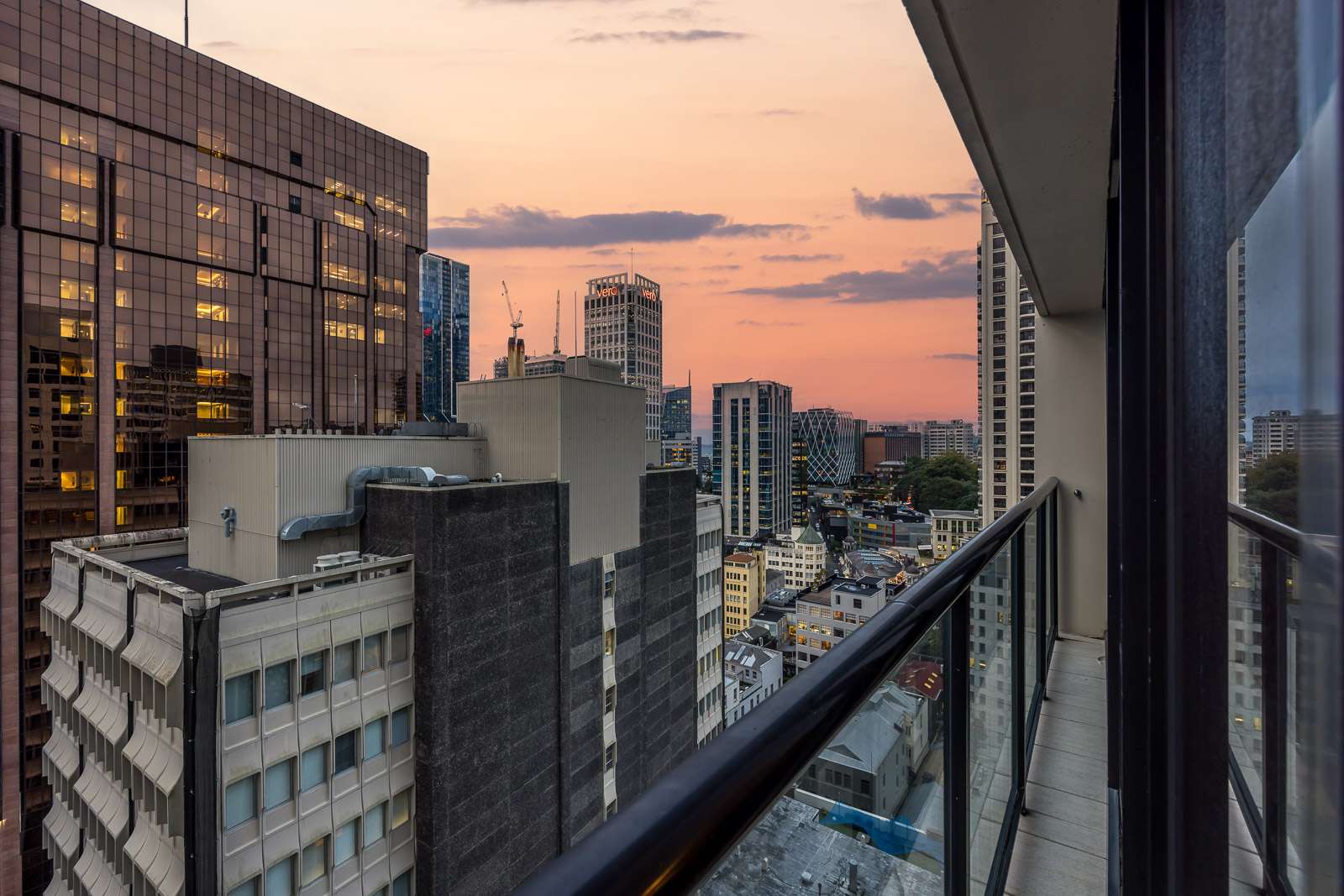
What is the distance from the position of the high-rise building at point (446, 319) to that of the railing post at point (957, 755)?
6933 centimetres

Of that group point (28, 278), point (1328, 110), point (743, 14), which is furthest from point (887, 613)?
point (28, 278)

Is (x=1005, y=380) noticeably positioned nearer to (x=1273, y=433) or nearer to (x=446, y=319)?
(x=1273, y=433)

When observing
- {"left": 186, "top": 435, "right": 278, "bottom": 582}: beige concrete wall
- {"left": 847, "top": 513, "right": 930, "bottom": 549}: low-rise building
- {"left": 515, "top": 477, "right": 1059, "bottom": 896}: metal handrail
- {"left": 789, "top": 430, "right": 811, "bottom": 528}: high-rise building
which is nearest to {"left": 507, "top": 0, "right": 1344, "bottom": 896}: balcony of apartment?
{"left": 515, "top": 477, "right": 1059, "bottom": 896}: metal handrail

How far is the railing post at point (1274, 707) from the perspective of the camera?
35cm

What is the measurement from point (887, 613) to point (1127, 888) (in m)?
0.73

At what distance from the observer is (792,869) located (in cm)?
64

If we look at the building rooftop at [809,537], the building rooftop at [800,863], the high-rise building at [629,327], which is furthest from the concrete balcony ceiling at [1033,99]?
the high-rise building at [629,327]

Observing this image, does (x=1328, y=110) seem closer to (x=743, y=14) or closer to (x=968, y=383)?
(x=743, y=14)

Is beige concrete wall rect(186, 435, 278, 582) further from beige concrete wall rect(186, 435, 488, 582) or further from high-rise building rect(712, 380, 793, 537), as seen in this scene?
high-rise building rect(712, 380, 793, 537)

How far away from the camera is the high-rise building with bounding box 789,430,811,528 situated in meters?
51.6

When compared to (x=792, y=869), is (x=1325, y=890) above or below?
above

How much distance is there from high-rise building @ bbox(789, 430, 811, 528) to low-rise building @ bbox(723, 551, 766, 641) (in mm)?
16805

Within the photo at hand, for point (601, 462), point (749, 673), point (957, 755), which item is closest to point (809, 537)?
point (749, 673)

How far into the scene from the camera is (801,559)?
1609 inches
